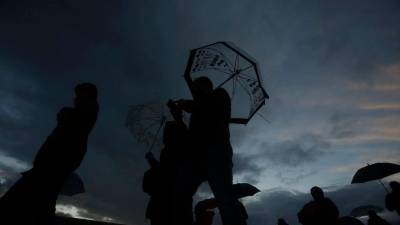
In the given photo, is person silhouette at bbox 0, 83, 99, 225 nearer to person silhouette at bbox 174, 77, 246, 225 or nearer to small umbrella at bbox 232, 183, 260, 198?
person silhouette at bbox 174, 77, 246, 225

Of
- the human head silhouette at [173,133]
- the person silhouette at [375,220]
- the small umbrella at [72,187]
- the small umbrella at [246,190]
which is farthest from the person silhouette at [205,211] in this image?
the small umbrella at [72,187]

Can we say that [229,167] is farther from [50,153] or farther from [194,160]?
[50,153]

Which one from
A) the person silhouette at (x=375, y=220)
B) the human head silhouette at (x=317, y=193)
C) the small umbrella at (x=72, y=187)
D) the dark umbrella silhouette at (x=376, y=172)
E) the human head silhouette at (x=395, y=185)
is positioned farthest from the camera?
the small umbrella at (x=72, y=187)

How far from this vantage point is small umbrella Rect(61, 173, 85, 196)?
14.9m

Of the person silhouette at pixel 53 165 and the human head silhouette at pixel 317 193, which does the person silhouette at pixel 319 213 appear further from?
the person silhouette at pixel 53 165

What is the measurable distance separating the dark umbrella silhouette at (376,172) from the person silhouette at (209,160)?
31.2 ft

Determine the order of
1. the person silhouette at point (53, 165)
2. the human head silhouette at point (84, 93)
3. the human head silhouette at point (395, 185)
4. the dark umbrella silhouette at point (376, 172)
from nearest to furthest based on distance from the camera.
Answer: the person silhouette at point (53, 165)
the human head silhouette at point (84, 93)
the human head silhouette at point (395, 185)
the dark umbrella silhouette at point (376, 172)

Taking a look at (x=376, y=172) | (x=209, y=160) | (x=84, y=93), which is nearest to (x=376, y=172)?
(x=376, y=172)

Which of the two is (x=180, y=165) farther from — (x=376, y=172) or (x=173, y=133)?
(x=376, y=172)

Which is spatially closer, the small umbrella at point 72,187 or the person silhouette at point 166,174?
the person silhouette at point 166,174

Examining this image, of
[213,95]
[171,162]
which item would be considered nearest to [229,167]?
[213,95]

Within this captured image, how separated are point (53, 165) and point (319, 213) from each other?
6666 millimetres

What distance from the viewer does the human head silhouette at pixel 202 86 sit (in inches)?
155

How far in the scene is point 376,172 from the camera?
1080 cm
